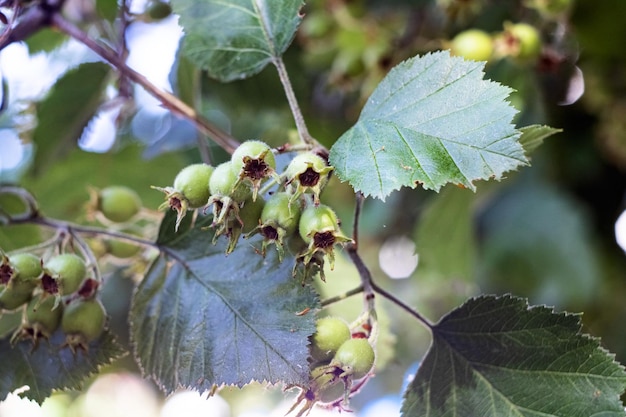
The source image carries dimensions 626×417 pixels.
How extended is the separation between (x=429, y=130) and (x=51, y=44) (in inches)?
35.0

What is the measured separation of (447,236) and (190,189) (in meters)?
0.80

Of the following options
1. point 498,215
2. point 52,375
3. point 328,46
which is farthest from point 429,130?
point 498,215

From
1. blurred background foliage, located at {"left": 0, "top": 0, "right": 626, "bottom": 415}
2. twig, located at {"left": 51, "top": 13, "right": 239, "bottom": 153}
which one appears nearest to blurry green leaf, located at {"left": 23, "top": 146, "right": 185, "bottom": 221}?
blurred background foliage, located at {"left": 0, "top": 0, "right": 626, "bottom": 415}

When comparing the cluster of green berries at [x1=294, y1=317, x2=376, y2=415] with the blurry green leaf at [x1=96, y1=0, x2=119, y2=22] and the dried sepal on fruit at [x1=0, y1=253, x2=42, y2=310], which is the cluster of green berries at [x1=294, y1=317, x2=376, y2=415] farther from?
the blurry green leaf at [x1=96, y1=0, x2=119, y2=22]

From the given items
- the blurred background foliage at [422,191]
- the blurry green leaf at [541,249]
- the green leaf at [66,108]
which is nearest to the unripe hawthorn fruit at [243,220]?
the blurred background foliage at [422,191]

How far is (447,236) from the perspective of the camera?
1.32 meters

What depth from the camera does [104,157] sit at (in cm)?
131

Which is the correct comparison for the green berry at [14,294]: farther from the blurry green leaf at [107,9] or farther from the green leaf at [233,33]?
the blurry green leaf at [107,9]

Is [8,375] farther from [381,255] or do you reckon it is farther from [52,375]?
[381,255]

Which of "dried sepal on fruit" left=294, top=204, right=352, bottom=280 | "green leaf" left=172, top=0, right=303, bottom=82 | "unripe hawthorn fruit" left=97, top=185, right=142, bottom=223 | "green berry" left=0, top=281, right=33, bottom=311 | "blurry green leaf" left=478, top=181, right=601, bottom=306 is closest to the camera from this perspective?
"dried sepal on fruit" left=294, top=204, right=352, bottom=280

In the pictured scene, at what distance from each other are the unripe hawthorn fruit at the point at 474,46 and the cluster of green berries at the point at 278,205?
1.82 feet

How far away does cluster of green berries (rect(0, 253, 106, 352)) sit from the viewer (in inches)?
26.7

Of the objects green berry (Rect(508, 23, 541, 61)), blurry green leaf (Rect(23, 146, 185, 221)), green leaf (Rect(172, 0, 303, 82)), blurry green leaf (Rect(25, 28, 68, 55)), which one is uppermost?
blurry green leaf (Rect(25, 28, 68, 55))

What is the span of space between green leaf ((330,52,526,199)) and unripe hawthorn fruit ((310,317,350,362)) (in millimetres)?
155
